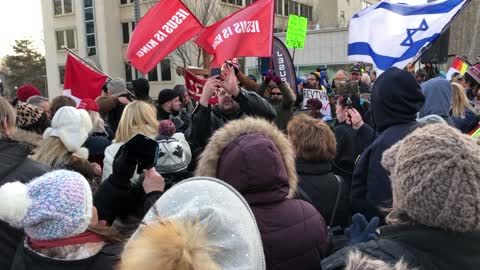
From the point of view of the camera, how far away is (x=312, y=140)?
132 inches

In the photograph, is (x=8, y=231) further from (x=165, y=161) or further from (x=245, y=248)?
(x=245, y=248)

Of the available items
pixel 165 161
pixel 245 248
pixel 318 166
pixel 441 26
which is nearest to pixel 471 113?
pixel 441 26

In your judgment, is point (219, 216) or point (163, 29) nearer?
point (219, 216)

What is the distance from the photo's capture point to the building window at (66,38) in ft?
124

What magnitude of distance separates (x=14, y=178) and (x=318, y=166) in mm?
1980

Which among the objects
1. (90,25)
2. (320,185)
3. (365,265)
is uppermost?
(90,25)

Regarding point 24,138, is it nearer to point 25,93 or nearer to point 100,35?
point 25,93

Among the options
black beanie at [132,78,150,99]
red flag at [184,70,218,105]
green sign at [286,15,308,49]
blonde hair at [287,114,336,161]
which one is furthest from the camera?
green sign at [286,15,308,49]

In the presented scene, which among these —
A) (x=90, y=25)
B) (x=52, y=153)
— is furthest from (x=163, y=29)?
(x=90, y=25)

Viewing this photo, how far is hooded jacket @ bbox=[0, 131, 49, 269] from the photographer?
2447 millimetres

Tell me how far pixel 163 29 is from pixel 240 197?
15.4 ft

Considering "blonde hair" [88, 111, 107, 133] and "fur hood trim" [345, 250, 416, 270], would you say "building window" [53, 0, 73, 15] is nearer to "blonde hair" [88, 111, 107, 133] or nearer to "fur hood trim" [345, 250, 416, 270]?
"blonde hair" [88, 111, 107, 133]

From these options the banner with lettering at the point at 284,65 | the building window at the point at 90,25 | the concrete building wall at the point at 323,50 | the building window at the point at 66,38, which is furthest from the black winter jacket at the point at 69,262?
the building window at the point at 66,38

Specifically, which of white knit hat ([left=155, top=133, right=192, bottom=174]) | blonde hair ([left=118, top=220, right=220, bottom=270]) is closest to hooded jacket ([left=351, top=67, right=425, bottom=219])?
white knit hat ([left=155, top=133, right=192, bottom=174])
